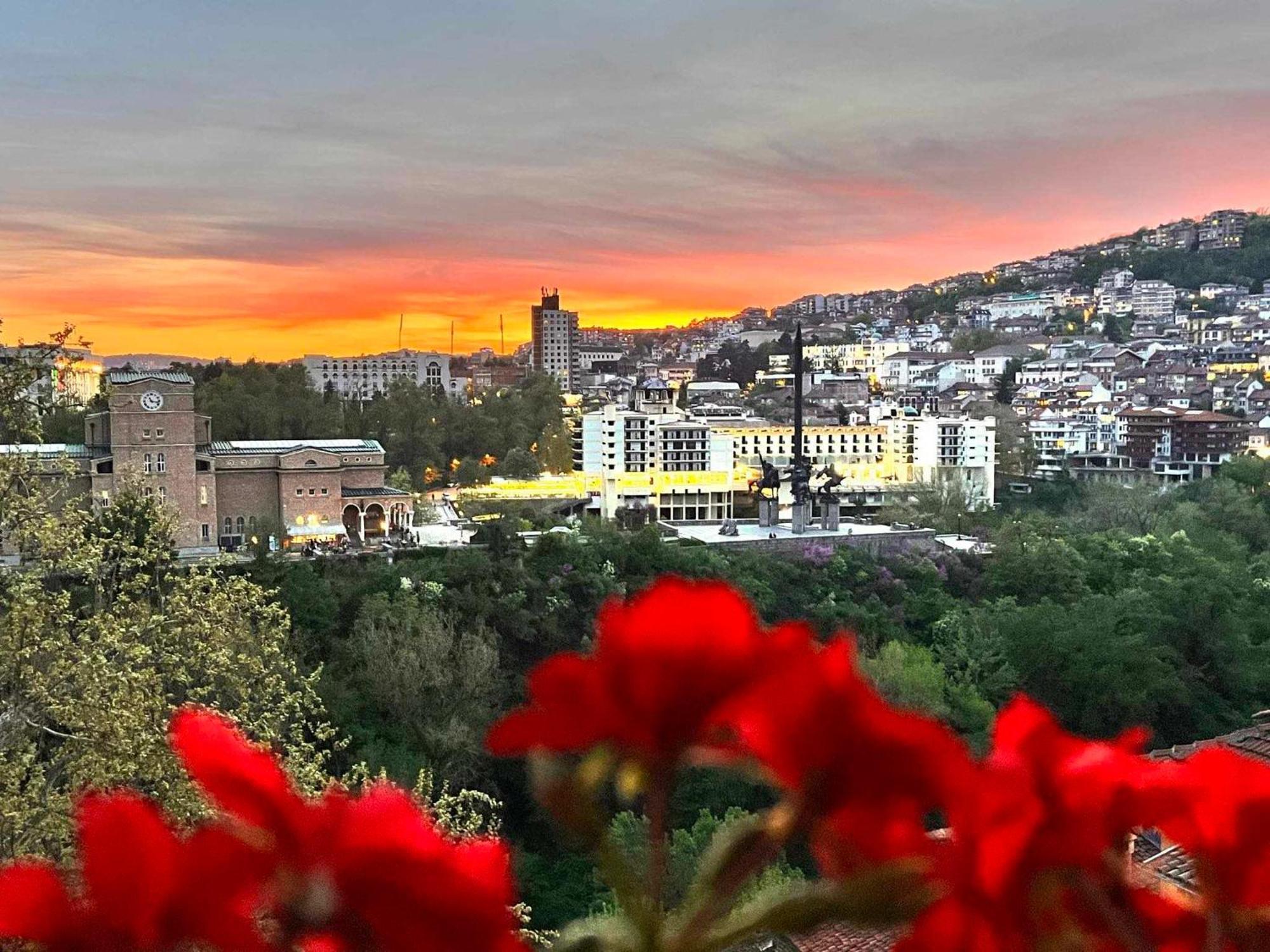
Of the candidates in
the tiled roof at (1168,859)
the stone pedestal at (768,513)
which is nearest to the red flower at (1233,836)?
the tiled roof at (1168,859)

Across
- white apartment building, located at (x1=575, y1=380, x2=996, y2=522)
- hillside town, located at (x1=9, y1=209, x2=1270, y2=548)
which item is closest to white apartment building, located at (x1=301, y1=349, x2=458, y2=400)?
hillside town, located at (x1=9, y1=209, x2=1270, y2=548)

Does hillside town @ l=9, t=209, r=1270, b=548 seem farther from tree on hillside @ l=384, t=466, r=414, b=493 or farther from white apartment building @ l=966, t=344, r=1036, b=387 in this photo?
tree on hillside @ l=384, t=466, r=414, b=493

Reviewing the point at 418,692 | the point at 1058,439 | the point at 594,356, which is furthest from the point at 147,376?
the point at 594,356

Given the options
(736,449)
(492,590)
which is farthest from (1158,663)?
(736,449)

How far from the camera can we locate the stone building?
1430cm

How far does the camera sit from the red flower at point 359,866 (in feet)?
0.74

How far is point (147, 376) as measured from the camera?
47.1 feet

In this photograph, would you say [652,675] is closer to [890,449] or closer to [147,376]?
[147,376]

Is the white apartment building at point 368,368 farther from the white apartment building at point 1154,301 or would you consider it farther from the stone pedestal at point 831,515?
the white apartment building at point 1154,301

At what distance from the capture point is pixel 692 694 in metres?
0.24

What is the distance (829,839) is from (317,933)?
12 centimetres

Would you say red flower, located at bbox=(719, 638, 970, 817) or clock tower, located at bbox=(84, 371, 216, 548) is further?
clock tower, located at bbox=(84, 371, 216, 548)

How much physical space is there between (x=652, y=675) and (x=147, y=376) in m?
15.6

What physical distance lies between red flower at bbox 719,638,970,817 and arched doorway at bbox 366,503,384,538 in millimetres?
16466
